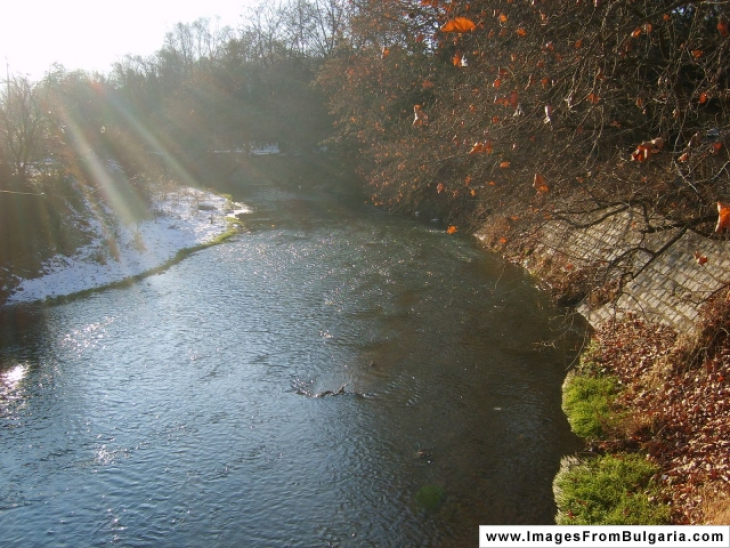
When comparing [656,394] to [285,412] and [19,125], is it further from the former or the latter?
[19,125]

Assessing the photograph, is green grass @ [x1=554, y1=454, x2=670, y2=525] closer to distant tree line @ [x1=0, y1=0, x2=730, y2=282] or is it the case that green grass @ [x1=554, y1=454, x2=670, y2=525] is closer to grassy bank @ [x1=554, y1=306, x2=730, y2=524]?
grassy bank @ [x1=554, y1=306, x2=730, y2=524]

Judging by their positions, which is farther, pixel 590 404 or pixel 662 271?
pixel 662 271

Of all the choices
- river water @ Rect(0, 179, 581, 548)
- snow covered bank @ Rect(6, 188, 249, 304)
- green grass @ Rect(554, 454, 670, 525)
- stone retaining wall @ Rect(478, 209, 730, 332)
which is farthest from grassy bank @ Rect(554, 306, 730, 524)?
snow covered bank @ Rect(6, 188, 249, 304)

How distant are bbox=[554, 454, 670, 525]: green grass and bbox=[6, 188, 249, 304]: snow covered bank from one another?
14.0 m

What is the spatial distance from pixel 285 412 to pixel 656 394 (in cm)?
559

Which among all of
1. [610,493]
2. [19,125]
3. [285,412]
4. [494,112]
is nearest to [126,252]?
[19,125]

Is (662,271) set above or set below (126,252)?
above

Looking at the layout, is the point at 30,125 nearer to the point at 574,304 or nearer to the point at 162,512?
the point at 162,512

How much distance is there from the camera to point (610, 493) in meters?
6.32

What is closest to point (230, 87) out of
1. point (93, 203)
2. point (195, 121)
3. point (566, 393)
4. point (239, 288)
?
point (195, 121)

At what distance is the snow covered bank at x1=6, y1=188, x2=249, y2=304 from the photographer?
15148mm

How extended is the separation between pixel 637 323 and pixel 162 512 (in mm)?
8583

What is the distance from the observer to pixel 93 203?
19703 mm

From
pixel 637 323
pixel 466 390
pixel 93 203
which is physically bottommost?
pixel 466 390
